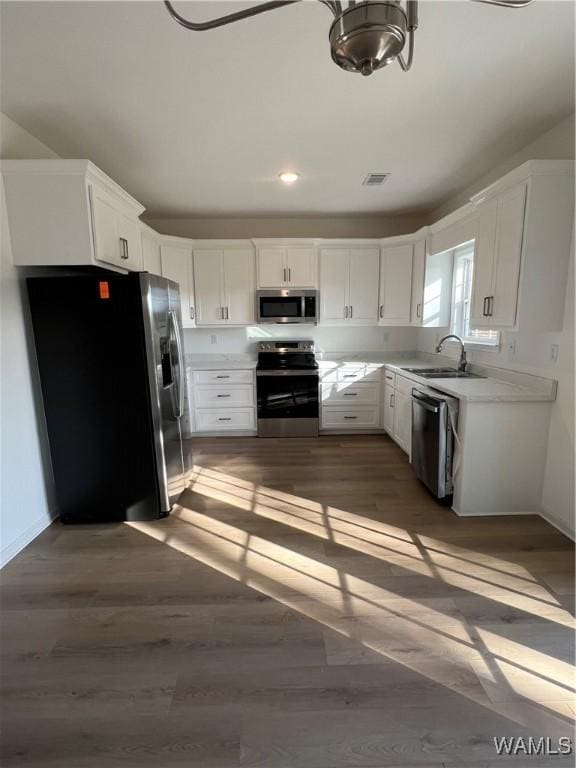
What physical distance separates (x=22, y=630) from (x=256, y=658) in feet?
3.68

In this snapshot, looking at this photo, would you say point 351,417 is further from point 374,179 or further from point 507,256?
point 374,179

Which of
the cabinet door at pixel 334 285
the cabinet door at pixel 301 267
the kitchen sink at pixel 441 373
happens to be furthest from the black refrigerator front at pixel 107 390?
the kitchen sink at pixel 441 373

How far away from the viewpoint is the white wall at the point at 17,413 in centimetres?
219

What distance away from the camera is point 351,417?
14.0ft

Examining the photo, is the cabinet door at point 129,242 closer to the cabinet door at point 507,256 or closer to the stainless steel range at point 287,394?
the stainless steel range at point 287,394

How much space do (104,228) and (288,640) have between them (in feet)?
8.83

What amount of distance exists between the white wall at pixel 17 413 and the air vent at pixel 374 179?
2.56 meters

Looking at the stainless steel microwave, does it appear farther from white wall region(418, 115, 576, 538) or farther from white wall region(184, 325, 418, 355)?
white wall region(418, 115, 576, 538)

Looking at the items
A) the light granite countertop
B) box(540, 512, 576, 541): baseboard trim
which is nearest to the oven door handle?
the light granite countertop

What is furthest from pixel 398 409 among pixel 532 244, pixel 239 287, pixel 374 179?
pixel 239 287

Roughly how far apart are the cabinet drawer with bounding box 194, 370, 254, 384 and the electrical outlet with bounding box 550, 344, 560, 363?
283cm

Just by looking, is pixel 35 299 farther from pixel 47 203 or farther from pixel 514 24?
pixel 514 24

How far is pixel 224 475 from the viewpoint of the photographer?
3.31 metres

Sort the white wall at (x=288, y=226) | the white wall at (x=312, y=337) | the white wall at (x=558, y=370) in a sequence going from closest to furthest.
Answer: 1. the white wall at (x=558, y=370)
2. the white wall at (x=288, y=226)
3. the white wall at (x=312, y=337)
